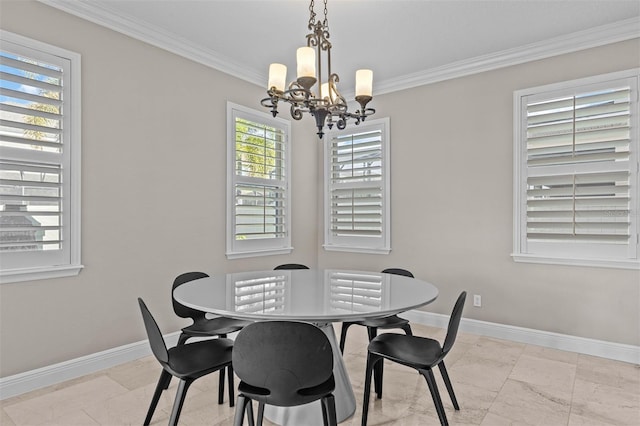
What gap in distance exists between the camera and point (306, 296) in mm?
2135

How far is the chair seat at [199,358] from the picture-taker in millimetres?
1892

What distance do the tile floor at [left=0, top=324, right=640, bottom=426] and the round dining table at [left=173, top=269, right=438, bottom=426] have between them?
261 mm

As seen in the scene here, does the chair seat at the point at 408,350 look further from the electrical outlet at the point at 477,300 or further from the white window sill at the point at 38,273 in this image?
the white window sill at the point at 38,273

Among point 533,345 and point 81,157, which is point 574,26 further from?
point 81,157

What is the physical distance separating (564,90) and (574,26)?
517 millimetres

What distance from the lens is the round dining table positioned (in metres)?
1.80

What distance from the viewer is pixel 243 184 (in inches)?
161

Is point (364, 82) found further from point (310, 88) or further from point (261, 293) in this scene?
point (261, 293)

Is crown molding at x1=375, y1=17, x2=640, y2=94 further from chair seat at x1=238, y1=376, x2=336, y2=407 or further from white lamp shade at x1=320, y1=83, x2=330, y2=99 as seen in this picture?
chair seat at x1=238, y1=376, x2=336, y2=407

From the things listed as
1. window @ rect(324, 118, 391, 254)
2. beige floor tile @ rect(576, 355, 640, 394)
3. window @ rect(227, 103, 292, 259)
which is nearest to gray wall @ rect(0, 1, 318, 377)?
window @ rect(227, 103, 292, 259)

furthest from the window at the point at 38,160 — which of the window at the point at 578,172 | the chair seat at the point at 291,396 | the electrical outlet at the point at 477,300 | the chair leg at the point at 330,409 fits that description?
the window at the point at 578,172

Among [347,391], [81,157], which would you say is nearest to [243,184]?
[81,157]

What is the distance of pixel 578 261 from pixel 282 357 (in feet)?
9.82

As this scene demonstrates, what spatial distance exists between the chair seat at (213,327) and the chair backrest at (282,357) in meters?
0.93
